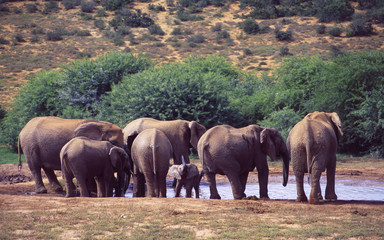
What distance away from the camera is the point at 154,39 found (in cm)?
5747

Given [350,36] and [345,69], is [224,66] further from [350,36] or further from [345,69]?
[350,36]

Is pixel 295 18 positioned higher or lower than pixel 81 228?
higher

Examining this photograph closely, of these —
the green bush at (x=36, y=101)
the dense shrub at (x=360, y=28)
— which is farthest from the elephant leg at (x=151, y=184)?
the dense shrub at (x=360, y=28)

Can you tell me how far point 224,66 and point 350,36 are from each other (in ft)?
88.7

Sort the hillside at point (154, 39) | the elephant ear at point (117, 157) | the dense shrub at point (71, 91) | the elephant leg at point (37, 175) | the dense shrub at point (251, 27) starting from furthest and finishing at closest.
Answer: the dense shrub at point (251, 27) → the hillside at point (154, 39) → the dense shrub at point (71, 91) → the elephant leg at point (37, 175) → the elephant ear at point (117, 157)

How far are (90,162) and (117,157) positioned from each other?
69cm

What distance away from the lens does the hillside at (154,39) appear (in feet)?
165

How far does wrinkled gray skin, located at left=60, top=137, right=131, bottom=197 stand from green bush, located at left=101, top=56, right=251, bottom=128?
8687 millimetres

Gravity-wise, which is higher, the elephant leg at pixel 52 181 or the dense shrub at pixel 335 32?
the dense shrub at pixel 335 32

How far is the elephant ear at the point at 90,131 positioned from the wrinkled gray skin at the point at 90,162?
1.11m

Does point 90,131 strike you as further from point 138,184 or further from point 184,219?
point 184,219

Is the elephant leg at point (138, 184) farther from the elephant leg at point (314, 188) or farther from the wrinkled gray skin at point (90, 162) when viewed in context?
the elephant leg at point (314, 188)

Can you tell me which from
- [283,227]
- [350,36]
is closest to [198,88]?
[283,227]

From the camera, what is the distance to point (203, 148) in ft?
40.9
